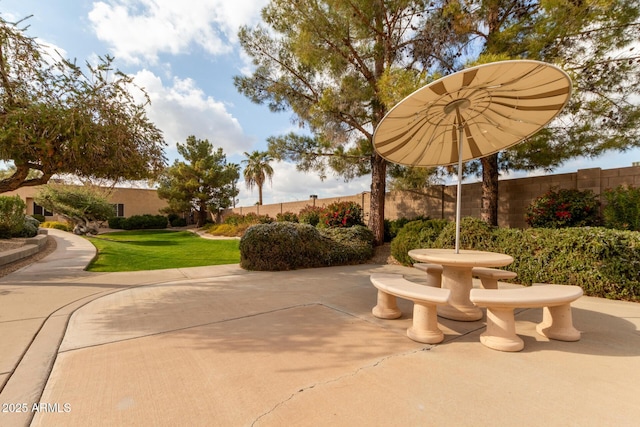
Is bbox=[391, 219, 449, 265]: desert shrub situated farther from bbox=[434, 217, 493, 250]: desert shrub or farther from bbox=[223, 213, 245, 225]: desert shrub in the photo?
bbox=[223, 213, 245, 225]: desert shrub

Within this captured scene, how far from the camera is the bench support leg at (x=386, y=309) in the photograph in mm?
3391

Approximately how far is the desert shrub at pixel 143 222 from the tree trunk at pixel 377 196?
2258cm

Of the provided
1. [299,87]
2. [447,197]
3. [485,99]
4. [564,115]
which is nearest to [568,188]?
[564,115]

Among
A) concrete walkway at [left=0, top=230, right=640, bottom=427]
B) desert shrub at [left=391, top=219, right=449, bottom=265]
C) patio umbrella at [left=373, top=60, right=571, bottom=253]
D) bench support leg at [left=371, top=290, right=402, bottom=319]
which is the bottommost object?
concrete walkway at [left=0, top=230, right=640, bottom=427]

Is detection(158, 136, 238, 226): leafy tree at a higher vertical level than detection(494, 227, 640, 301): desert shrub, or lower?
higher

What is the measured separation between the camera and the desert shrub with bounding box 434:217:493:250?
19.5ft

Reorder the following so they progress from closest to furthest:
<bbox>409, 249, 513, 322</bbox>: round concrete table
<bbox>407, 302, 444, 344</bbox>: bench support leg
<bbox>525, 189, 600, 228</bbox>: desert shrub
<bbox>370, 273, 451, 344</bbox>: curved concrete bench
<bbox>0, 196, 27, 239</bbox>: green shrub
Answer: <bbox>370, 273, 451, 344</bbox>: curved concrete bench < <bbox>407, 302, 444, 344</bbox>: bench support leg < <bbox>409, 249, 513, 322</bbox>: round concrete table < <bbox>525, 189, 600, 228</bbox>: desert shrub < <bbox>0, 196, 27, 239</bbox>: green shrub

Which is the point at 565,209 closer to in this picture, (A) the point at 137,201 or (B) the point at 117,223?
(B) the point at 117,223

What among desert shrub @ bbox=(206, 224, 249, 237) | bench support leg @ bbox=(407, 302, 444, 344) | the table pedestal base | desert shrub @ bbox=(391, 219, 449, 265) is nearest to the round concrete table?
the table pedestal base

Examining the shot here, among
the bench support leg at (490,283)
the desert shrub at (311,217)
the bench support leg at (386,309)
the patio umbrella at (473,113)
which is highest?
the patio umbrella at (473,113)

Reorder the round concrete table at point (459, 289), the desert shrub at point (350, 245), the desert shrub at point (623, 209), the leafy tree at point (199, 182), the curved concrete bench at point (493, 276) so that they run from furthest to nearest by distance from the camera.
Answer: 1. the leafy tree at point (199, 182)
2. the desert shrub at point (350, 245)
3. the desert shrub at point (623, 209)
4. the curved concrete bench at point (493, 276)
5. the round concrete table at point (459, 289)

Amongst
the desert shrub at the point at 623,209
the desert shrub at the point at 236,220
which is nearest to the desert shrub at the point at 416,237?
the desert shrub at the point at 623,209

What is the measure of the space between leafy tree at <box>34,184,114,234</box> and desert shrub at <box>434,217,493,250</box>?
17.6 meters

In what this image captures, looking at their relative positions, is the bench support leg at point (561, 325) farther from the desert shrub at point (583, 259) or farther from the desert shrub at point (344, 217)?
the desert shrub at point (344, 217)
